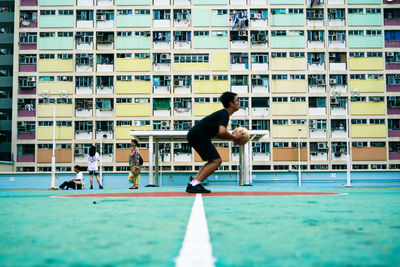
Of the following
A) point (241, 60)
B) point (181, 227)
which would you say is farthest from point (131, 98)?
point (181, 227)

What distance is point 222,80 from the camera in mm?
41469

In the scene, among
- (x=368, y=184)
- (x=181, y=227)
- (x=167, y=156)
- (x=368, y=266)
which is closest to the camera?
(x=368, y=266)

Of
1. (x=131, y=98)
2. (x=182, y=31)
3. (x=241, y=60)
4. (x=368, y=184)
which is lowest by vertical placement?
(x=368, y=184)

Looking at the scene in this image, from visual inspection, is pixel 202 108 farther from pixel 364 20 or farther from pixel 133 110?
pixel 364 20

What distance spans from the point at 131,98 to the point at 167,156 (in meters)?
6.65

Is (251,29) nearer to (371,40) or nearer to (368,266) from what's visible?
(371,40)

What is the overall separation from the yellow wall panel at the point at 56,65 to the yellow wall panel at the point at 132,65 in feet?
15.1

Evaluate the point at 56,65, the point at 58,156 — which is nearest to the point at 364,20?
the point at 56,65

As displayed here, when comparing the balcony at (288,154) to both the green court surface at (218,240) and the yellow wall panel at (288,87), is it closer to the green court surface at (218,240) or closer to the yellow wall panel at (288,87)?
the yellow wall panel at (288,87)

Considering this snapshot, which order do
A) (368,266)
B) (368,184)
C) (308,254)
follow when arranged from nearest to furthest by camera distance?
1. (368,266)
2. (308,254)
3. (368,184)

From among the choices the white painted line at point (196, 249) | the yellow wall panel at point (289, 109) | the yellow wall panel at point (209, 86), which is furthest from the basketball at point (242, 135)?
the yellow wall panel at point (289, 109)

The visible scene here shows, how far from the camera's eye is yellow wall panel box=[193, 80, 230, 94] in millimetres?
41375

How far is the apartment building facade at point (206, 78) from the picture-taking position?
41.2 meters

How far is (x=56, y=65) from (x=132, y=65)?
24.3ft
